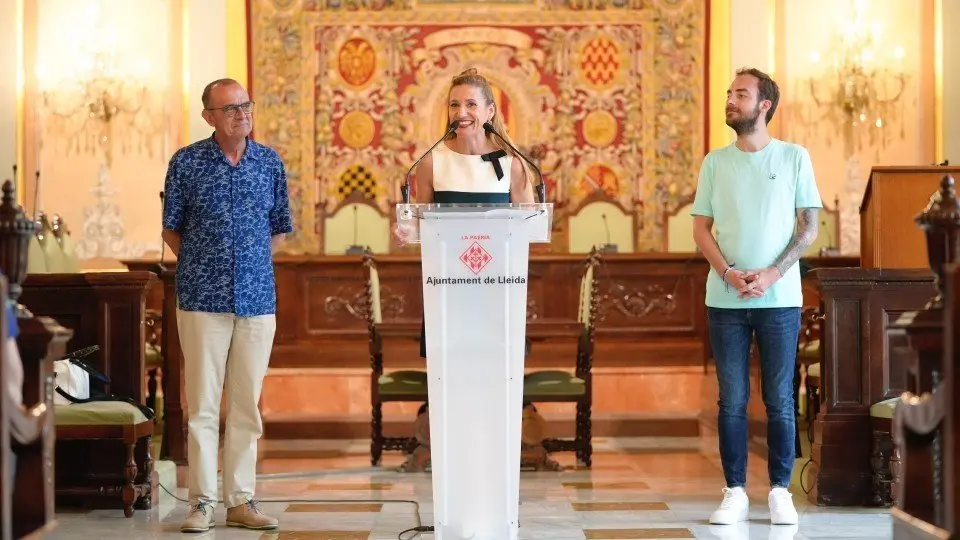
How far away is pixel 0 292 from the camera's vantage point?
2.34 meters

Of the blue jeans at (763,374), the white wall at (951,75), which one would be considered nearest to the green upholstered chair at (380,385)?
the blue jeans at (763,374)

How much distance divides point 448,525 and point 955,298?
151cm

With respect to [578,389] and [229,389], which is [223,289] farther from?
[578,389]

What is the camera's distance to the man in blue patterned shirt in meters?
4.07

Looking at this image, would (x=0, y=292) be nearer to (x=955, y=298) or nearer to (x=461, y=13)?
(x=955, y=298)

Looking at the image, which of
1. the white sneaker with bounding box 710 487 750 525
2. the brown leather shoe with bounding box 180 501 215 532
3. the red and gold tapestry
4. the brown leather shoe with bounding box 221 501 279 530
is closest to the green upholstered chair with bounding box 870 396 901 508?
the white sneaker with bounding box 710 487 750 525

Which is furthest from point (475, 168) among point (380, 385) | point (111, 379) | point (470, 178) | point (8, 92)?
point (8, 92)

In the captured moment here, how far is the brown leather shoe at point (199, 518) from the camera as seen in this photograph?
4.12 meters

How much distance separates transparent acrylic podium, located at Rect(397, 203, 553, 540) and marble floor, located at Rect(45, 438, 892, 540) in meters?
0.78

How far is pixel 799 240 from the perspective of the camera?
4.14m

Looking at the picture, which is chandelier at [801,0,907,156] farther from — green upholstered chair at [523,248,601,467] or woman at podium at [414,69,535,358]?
woman at podium at [414,69,535,358]

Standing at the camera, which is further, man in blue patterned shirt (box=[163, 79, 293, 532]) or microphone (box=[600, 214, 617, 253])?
microphone (box=[600, 214, 617, 253])

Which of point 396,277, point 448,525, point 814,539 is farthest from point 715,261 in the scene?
point 396,277

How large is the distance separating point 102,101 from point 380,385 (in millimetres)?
5209
